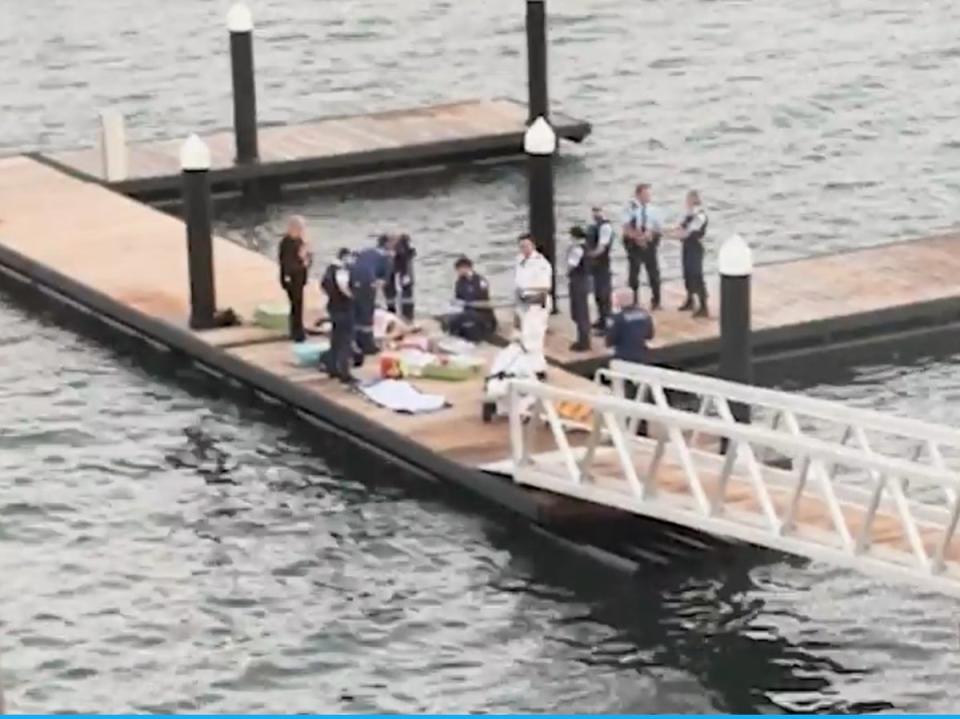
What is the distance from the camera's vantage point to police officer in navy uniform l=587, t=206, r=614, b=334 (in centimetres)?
3156

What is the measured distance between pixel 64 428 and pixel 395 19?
2604 cm

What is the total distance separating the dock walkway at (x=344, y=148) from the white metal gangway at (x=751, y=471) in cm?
1352

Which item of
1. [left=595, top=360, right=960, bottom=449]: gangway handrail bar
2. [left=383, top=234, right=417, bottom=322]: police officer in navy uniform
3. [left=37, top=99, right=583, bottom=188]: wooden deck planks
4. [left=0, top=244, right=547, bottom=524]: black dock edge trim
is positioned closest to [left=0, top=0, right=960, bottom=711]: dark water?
[left=0, top=244, right=547, bottom=524]: black dock edge trim

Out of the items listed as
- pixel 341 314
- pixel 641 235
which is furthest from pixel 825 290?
pixel 341 314

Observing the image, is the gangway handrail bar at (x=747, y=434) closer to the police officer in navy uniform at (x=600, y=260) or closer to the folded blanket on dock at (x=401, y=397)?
the folded blanket on dock at (x=401, y=397)

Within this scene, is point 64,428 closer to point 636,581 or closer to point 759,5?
point 636,581

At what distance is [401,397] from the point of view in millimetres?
30062

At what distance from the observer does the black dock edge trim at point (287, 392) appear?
28203 millimetres

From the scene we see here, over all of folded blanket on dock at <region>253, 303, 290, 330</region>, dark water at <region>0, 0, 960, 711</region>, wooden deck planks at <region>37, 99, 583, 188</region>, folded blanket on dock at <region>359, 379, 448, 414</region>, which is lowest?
dark water at <region>0, 0, 960, 711</region>

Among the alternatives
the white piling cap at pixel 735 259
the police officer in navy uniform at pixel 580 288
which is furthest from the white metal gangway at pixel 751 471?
the police officer in navy uniform at pixel 580 288

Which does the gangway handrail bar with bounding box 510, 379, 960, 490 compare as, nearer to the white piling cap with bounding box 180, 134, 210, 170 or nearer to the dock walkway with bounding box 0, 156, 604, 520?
the dock walkway with bounding box 0, 156, 604, 520

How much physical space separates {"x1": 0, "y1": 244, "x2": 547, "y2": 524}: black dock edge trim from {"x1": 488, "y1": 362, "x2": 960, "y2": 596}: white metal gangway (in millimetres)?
434

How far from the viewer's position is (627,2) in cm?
5775

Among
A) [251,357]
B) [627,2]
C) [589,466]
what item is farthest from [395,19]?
[589,466]
